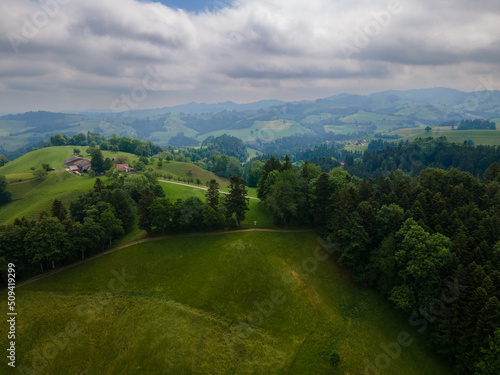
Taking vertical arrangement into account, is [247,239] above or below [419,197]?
below

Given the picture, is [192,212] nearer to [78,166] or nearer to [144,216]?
[144,216]

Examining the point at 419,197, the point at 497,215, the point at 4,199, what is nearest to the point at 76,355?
the point at 419,197

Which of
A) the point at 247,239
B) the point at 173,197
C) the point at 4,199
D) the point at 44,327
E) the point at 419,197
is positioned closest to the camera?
the point at 44,327

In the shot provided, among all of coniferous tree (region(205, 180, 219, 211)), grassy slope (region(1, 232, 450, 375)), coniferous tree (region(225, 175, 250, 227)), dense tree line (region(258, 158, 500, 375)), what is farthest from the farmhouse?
dense tree line (region(258, 158, 500, 375))

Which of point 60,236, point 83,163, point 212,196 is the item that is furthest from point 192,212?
point 83,163

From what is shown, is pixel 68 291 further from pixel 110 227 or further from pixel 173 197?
pixel 173 197

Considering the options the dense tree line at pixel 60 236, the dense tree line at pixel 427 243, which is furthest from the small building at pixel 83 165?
the dense tree line at pixel 427 243
